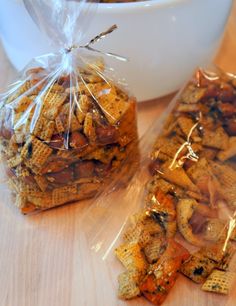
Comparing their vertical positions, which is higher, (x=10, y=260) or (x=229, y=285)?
(x=10, y=260)

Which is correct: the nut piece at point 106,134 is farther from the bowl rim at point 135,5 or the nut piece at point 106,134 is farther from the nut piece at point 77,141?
the bowl rim at point 135,5

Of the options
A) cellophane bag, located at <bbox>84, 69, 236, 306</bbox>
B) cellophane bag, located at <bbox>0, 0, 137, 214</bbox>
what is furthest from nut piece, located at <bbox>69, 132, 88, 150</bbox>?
cellophane bag, located at <bbox>84, 69, 236, 306</bbox>

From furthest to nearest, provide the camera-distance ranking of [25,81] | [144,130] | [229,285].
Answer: [144,130]
[25,81]
[229,285]

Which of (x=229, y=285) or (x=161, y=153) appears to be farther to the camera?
(x=161, y=153)

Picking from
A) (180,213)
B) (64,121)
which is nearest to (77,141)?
(64,121)

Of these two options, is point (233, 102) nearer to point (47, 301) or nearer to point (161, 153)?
point (161, 153)

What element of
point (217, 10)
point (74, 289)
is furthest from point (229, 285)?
point (217, 10)

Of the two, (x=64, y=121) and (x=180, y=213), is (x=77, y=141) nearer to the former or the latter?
(x=64, y=121)
